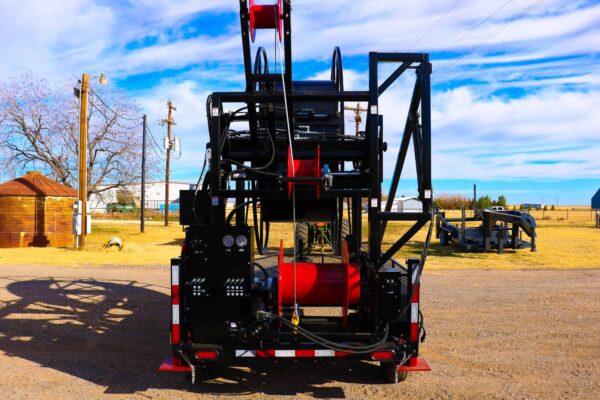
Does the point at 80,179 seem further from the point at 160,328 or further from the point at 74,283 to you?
the point at 160,328

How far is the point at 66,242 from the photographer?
66.7 feet

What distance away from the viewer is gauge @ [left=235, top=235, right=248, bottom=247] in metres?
4.49

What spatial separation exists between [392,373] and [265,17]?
3.41m

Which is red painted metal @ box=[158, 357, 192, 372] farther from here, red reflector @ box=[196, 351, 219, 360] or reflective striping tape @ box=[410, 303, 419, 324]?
reflective striping tape @ box=[410, 303, 419, 324]

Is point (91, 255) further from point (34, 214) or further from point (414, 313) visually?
point (414, 313)

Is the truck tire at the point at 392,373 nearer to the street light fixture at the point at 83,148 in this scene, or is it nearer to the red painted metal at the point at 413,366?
the red painted metal at the point at 413,366

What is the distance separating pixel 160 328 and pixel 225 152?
2987 mm

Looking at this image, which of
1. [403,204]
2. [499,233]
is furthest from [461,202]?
[499,233]

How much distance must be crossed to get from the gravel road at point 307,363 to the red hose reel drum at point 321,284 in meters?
0.82

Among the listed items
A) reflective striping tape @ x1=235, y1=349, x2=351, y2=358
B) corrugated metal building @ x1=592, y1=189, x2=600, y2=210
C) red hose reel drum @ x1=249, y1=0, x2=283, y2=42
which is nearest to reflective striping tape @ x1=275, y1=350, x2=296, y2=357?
reflective striping tape @ x1=235, y1=349, x2=351, y2=358

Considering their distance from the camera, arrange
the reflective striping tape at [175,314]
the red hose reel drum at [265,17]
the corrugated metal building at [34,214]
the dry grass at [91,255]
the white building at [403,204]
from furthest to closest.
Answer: the corrugated metal building at [34,214]
the dry grass at [91,255]
the white building at [403,204]
the reflective striping tape at [175,314]
the red hose reel drum at [265,17]

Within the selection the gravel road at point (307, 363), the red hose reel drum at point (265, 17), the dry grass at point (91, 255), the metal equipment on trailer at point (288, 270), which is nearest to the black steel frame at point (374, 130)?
the metal equipment on trailer at point (288, 270)

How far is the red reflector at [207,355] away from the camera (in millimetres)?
4363

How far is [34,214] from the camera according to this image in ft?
64.2
